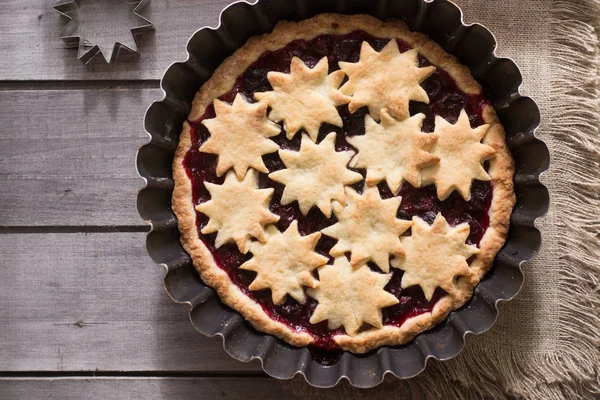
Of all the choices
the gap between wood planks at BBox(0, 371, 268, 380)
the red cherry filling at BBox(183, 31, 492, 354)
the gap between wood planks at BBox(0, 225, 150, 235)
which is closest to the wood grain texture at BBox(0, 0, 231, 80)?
the red cherry filling at BBox(183, 31, 492, 354)

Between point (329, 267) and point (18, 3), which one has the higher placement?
point (18, 3)

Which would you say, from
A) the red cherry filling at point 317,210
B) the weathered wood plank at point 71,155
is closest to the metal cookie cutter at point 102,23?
the weathered wood plank at point 71,155

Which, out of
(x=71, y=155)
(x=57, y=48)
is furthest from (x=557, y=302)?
(x=57, y=48)

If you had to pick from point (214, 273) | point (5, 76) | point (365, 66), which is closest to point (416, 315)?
point (214, 273)

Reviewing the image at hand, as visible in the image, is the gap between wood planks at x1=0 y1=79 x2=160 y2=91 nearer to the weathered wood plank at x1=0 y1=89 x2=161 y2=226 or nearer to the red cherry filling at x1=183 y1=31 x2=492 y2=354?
the weathered wood plank at x1=0 y1=89 x2=161 y2=226

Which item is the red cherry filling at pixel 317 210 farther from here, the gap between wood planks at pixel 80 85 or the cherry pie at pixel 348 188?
the gap between wood planks at pixel 80 85

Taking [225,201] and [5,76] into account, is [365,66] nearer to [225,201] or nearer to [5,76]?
[225,201]
